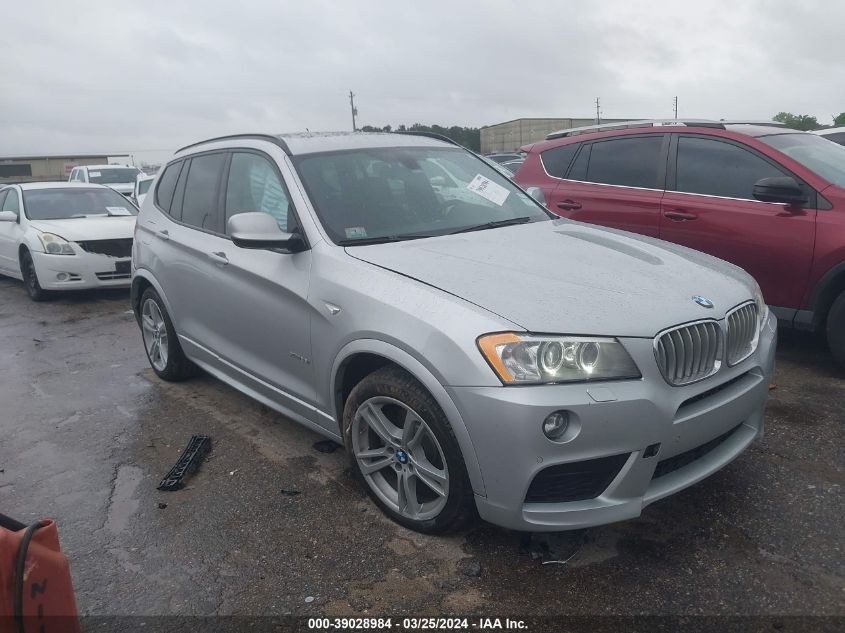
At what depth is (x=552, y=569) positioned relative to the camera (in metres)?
2.78

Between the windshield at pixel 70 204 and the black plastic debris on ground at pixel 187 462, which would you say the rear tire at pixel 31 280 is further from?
the black plastic debris on ground at pixel 187 462

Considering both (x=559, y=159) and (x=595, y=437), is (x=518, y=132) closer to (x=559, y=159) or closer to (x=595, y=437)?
(x=559, y=159)

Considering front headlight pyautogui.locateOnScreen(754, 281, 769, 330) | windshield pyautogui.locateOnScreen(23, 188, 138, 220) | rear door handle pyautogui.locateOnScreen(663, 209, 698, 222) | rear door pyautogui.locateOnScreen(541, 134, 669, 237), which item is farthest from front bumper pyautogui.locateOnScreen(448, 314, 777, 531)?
windshield pyautogui.locateOnScreen(23, 188, 138, 220)

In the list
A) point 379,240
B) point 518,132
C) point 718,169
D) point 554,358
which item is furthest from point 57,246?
point 518,132

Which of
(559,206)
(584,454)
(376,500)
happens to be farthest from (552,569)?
(559,206)

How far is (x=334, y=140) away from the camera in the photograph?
160 inches

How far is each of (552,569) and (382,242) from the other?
1.66 meters

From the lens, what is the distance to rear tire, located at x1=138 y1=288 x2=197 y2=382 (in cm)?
497

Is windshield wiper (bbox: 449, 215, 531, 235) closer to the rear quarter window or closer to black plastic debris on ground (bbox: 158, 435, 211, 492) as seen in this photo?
black plastic debris on ground (bbox: 158, 435, 211, 492)

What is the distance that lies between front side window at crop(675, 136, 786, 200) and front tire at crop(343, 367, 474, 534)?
353 centimetres

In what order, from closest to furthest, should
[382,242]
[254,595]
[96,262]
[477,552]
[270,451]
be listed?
1. [254,595]
2. [477,552]
3. [382,242]
4. [270,451]
5. [96,262]

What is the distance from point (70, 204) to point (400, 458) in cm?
837

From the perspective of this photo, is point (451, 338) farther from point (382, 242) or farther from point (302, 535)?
point (302, 535)

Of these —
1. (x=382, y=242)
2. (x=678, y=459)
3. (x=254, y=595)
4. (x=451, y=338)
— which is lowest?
(x=254, y=595)
